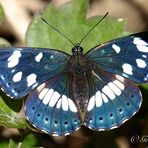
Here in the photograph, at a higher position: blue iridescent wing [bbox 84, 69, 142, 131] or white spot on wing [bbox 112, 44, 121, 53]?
white spot on wing [bbox 112, 44, 121, 53]

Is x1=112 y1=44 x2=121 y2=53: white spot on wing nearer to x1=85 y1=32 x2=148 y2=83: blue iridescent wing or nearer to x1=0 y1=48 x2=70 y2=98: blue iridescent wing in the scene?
x1=85 y1=32 x2=148 y2=83: blue iridescent wing

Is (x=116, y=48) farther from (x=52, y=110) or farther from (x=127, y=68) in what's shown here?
(x=52, y=110)

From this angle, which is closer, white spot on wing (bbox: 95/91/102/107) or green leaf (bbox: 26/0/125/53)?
white spot on wing (bbox: 95/91/102/107)

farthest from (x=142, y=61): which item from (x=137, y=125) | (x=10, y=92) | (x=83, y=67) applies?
(x=137, y=125)

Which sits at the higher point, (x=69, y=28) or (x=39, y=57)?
(x=69, y=28)

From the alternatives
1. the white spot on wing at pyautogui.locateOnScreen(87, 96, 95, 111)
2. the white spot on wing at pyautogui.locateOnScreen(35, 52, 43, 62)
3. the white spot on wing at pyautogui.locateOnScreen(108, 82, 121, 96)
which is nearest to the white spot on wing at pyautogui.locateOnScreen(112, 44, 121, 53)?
the white spot on wing at pyautogui.locateOnScreen(108, 82, 121, 96)

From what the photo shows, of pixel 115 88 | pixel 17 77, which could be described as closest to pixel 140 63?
pixel 115 88

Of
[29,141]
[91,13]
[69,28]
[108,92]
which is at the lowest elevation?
[29,141]
